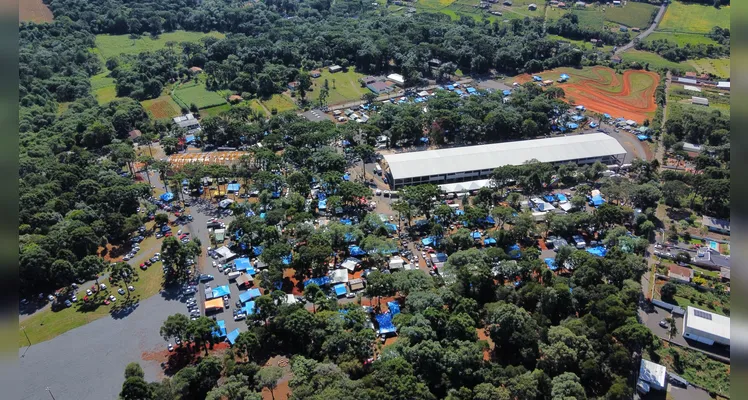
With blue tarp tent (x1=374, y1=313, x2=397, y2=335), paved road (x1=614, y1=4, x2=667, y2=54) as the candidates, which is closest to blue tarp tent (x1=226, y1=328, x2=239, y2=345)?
blue tarp tent (x1=374, y1=313, x2=397, y2=335)

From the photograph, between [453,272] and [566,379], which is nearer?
[566,379]

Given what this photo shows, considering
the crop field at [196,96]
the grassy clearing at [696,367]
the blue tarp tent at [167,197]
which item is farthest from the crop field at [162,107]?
the grassy clearing at [696,367]

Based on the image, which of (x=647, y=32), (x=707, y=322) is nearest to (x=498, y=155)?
(x=707, y=322)

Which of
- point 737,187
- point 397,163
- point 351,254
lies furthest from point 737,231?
point 397,163

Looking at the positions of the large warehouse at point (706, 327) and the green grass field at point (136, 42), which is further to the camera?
the green grass field at point (136, 42)

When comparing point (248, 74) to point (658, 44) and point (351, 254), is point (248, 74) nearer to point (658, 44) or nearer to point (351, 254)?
point (351, 254)

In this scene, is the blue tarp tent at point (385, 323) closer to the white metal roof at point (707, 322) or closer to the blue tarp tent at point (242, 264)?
the blue tarp tent at point (242, 264)

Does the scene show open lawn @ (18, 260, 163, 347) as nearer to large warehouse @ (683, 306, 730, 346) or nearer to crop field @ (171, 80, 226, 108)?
Answer: crop field @ (171, 80, 226, 108)
